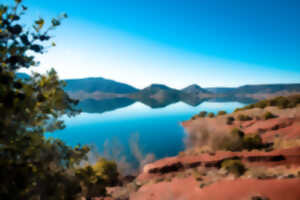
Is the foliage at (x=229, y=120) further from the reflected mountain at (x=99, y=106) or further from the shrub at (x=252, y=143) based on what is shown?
the reflected mountain at (x=99, y=106)

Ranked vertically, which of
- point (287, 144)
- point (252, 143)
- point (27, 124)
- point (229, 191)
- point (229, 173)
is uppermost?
point (27, 124)

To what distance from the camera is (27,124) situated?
2.78 meters

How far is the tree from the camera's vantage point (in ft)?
7.42

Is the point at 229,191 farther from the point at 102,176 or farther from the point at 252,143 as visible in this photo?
the point at 252,143

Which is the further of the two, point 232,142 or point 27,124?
point 232,142

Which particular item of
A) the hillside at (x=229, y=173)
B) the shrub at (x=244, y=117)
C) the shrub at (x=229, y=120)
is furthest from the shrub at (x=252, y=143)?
the shrub at (x=244, y=117)

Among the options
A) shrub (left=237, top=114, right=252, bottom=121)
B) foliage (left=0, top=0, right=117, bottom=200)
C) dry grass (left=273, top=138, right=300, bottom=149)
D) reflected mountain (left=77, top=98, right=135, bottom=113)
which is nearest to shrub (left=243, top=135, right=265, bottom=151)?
dry grass (left=273, top=138, right=300, bottom=149)

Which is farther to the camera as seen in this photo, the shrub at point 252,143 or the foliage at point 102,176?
the shrub at point 252,143

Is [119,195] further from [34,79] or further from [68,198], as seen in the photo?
[34,79]

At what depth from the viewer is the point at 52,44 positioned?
320cm

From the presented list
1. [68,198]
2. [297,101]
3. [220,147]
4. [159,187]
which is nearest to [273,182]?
[159,187]

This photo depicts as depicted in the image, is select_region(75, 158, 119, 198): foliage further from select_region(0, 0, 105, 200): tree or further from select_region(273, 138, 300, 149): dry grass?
select_region(273, 138, 300, 149): dry grass

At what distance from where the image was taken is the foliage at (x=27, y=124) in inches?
89.0

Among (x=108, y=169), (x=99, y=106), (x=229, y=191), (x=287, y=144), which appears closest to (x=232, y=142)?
(x=287, y=144)
